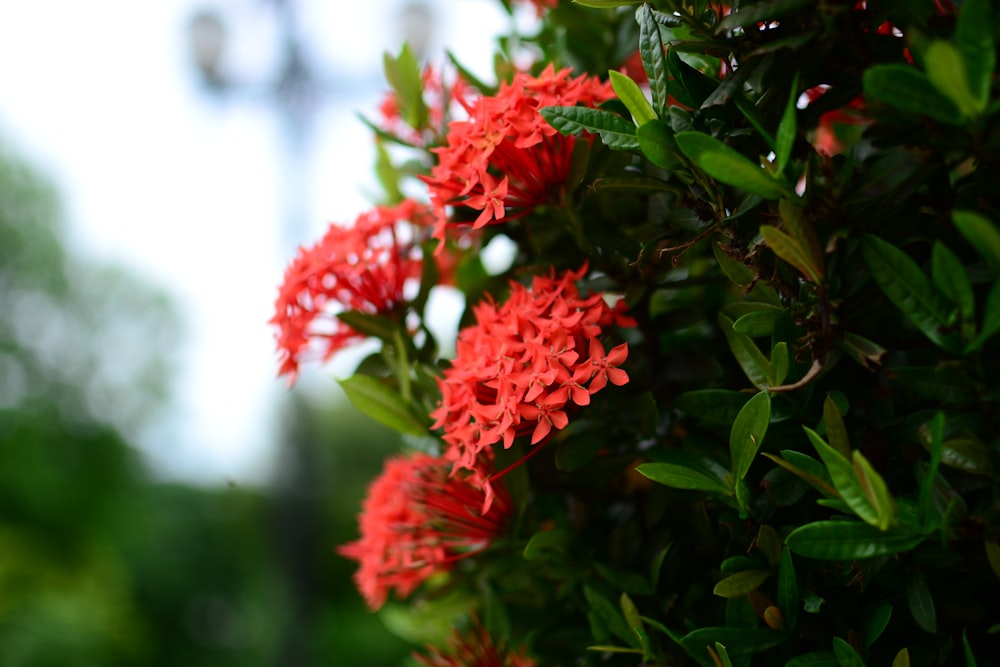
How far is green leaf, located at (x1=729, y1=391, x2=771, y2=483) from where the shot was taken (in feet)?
1.42

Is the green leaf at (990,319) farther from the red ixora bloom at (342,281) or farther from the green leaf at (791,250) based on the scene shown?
the red ixora bloom at (342,281)

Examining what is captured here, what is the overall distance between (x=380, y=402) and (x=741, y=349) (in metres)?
0.29

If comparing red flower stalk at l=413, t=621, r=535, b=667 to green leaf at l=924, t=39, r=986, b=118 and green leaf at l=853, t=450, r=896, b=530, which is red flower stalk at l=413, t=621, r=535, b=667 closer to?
green leaf at l=853, t=450, r=896, b=530

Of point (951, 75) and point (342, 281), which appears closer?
point (951, 75)

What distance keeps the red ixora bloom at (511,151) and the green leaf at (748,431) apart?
202 millimetres

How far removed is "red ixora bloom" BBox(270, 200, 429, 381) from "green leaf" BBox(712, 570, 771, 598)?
0.36 meters

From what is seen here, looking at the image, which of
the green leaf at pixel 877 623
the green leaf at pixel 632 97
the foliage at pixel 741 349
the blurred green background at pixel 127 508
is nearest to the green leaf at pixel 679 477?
the foliage at pixel 741 349

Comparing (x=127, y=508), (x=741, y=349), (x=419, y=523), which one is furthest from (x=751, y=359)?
(x=127, y=508)

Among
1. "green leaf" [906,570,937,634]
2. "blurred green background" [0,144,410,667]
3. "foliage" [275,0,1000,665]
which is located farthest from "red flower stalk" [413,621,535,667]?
"blurred green background" [0,144,410,667]

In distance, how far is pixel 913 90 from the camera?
350 millimetres

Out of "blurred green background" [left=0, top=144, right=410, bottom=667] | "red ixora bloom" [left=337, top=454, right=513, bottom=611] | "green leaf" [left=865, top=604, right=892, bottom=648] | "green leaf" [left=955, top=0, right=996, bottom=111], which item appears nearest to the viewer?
"green leaf" [left=955, top=0, right=996, bottom=111]

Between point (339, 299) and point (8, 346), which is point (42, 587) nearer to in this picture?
point (8, 346)

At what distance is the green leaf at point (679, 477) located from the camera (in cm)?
46

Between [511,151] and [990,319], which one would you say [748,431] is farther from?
[511,151]
